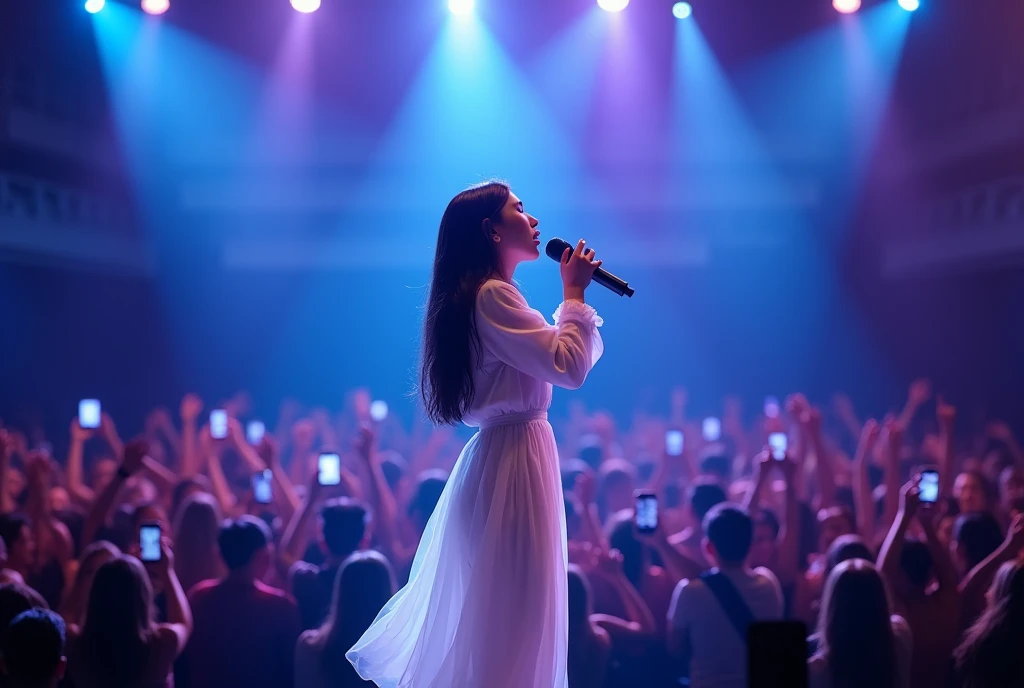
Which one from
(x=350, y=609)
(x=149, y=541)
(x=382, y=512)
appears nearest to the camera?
(x=350, y=609)

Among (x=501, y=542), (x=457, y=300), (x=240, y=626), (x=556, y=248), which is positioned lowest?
(x=240, y=626)

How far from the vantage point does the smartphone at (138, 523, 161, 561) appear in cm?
333

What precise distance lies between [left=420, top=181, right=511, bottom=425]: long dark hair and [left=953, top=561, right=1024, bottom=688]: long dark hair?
6.18 feet

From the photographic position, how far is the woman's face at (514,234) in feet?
7.56

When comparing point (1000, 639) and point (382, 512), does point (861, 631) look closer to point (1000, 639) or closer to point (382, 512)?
point (1000, 639)

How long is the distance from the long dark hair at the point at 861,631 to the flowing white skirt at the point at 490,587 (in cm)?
112

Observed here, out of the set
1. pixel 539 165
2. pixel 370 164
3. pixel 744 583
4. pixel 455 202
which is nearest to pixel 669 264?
pixel 539 165

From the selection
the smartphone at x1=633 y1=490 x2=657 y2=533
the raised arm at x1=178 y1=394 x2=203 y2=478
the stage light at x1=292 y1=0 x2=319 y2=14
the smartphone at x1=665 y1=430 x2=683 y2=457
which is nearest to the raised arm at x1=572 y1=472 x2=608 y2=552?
the smartphone at x1=633 y1=490 x2=657 y2=533

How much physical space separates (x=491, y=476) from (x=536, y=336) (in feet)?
1.25

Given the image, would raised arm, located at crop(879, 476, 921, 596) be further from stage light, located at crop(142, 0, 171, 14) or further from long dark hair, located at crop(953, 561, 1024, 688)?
stage light, located at crop(142, 0, 171, 14)

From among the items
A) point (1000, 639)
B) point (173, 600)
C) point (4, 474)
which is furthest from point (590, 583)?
point (4, 474)

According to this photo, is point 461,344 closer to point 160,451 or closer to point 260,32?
point 160,451

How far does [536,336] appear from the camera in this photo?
208 cm

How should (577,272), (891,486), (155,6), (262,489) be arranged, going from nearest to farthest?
(577,272) < (891,486) < (262,489) < (155,6)
